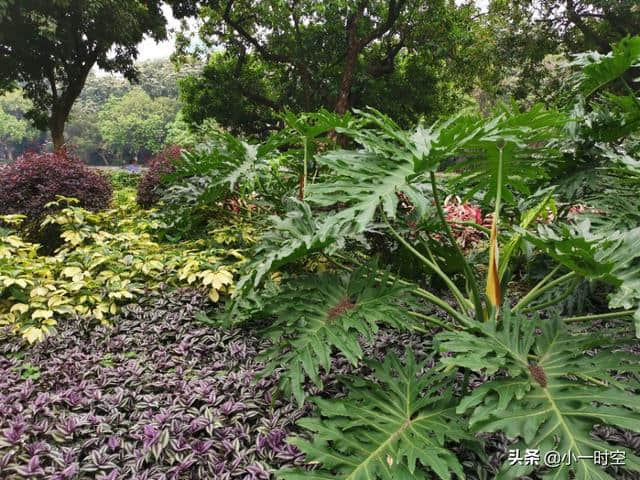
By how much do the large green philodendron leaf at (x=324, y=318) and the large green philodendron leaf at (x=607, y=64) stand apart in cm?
165

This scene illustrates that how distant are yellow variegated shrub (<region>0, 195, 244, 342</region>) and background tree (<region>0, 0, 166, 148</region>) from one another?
7.20 metres

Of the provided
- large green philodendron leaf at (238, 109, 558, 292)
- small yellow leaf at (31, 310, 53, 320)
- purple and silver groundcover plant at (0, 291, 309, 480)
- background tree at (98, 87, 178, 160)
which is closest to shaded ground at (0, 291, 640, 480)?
purple and silver groundcover plant at (0, 291, 309, 480)

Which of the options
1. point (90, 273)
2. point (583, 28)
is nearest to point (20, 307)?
point (90, 273)

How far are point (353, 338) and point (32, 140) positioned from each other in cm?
5117

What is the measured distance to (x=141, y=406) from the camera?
1.94 m

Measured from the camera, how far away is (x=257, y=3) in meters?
10.8

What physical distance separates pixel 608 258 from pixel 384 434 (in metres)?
0.88

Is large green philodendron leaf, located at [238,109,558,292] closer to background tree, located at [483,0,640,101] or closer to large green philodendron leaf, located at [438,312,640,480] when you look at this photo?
large green philodendron leaf, located at [438,312,640,480]

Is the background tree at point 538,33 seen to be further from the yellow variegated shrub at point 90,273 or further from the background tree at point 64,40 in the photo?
the yellow variegated shrub at point 90,273

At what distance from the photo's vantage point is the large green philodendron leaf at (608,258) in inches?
48.9

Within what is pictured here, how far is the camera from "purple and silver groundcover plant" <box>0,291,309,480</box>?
1.63 meters

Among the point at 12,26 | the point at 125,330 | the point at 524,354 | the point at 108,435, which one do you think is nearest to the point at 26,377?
the point at 125,330

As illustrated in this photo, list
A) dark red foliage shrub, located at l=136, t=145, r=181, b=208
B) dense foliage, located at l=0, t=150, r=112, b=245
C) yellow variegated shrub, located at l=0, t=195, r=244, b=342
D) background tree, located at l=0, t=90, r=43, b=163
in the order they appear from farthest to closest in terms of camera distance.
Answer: background tree, located at l=0, t=90, r=43, b=163
dark red foliage shrub, located at l=136, t=145, r=181, b=208
dense foliage, located at l=0, t=150, r=112, b=245
yellow variegated shrub, located at l=0, t=195, r=244, b=342

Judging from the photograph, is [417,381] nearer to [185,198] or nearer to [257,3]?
[185,198]
